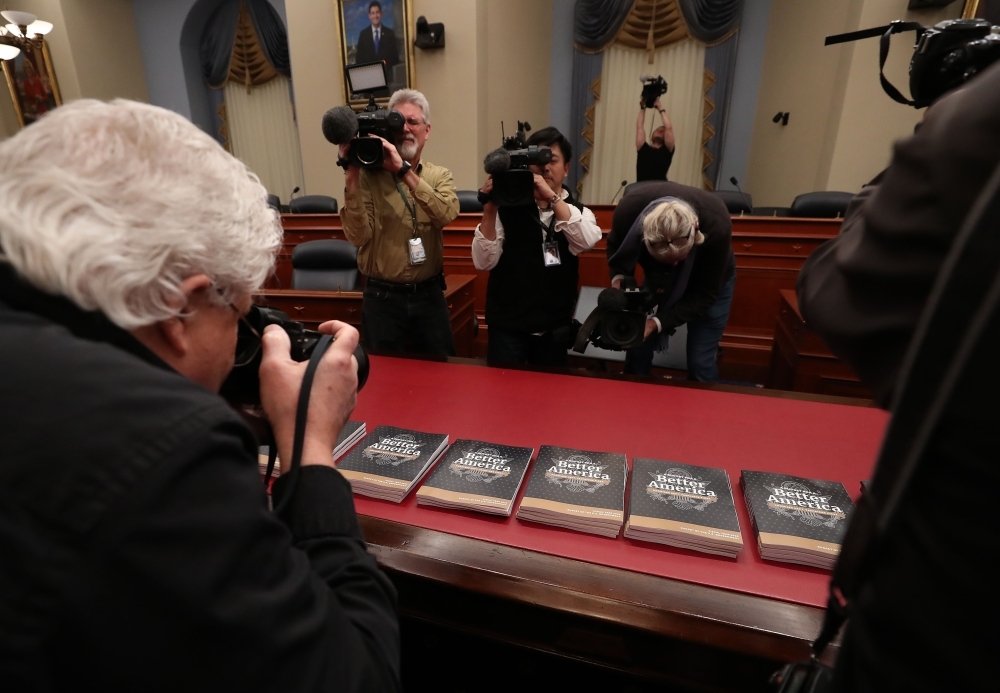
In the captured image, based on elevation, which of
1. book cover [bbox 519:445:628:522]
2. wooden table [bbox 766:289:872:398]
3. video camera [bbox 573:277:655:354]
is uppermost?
video camera [bbox 573:277:655:354]

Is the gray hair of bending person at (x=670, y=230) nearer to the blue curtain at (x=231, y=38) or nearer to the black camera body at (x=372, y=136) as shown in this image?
the black camera body at (x=372, y=136)

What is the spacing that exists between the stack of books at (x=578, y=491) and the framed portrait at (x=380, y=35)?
456 cm

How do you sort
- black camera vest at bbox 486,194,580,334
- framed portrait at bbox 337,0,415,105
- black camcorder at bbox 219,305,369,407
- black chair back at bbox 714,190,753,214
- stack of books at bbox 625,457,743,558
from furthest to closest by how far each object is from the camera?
framed portrait at bbox 337,0,415,105 → black chair back at bbox 714,190,753,214 → black camera vest at bbox 486,194,580,334 → stack of books at bbox 625,457,743,558 → black camcorder at bbox 219,305,369,407

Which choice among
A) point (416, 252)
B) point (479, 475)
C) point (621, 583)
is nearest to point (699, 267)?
point (416, 252)

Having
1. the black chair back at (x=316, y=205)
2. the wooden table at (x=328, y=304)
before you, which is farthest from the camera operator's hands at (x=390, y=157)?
the black chair back at (x=316, y=205)

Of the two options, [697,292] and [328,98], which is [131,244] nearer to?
[697,292]

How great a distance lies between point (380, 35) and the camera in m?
4.65

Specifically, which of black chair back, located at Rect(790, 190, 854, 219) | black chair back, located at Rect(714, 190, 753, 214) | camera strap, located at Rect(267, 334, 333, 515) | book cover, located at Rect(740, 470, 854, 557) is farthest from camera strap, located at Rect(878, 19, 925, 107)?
black chair back, located at Rect(714, 190, 753, 214)

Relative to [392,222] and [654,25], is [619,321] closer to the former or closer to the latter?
[392,222]

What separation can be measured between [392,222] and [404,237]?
8 cm

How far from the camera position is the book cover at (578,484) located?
898mm

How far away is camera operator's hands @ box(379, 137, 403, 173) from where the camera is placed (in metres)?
1.92

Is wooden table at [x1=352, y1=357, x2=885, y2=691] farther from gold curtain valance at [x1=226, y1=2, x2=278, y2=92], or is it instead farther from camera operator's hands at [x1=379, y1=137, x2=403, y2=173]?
gold curtain valance at [x1=226, y1=2, x2=278, y2=92]

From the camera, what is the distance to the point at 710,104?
18.6 feet
